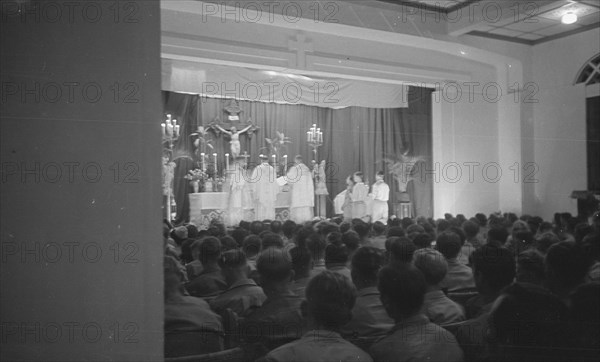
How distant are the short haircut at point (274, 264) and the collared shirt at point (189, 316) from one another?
16 cm

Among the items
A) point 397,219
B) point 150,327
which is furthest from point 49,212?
point 397,219

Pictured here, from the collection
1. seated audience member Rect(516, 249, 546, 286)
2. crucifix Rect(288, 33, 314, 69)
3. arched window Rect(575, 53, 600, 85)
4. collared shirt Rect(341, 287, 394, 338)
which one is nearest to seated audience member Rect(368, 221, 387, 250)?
→ collared shirt Rect(341, 287, 394, 338)

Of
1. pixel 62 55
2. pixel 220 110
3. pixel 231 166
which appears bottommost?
pixel 231 166

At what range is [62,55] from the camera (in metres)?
1.25

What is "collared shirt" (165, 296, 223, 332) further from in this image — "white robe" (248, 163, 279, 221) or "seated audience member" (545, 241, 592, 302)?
"seated audience member" (545, 241, 592, 302)

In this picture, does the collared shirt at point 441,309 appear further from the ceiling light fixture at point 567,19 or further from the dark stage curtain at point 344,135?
the ceiling light fixture at point 567,19

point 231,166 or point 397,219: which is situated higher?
point 231,166

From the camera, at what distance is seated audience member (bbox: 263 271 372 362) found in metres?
1.17

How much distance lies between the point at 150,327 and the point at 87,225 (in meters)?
0.30

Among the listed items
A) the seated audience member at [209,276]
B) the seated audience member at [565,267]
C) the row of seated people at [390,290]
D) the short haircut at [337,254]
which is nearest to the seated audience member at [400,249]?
the row of seated people at [390,290]

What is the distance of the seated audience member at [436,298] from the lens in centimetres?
118

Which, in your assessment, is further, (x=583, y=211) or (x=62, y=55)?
(x=62, y=55)

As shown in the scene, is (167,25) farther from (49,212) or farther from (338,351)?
(338,351)

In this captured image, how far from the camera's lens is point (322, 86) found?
1184 millimetres
